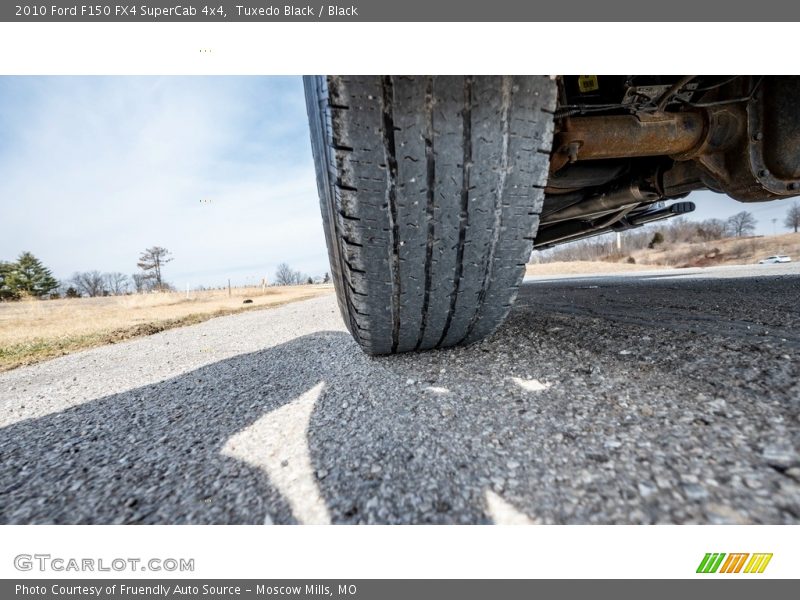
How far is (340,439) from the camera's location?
0.89 meters

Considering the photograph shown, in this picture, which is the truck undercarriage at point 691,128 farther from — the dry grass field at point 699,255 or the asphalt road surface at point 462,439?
the dry grass field at point 699,255

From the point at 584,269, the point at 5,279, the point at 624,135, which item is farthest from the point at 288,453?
the point at 5,279

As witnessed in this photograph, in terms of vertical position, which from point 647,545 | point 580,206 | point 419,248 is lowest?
point 647,545

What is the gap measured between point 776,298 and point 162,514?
2983 mm

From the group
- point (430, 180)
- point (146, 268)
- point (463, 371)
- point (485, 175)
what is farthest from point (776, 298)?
point (146, 268)

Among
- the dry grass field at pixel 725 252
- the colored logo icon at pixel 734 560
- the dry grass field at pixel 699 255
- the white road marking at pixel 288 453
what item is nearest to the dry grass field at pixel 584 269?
the dry grass field at pixel 699 255

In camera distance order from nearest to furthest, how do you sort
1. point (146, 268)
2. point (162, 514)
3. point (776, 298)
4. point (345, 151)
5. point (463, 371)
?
1. point (162, 514)
2. point (345, 151)
3. point (463, 371)
4. point (776, 298)
5. point (146, 268)

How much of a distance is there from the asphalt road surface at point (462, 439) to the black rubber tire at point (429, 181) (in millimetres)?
341

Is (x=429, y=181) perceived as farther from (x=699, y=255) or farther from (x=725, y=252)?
(x=699, y=255)

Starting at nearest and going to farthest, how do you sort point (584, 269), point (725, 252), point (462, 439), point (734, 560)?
1. point (734, 560)
2. point (462, 439)
3. point (584, 269)
4. point (725, 252)

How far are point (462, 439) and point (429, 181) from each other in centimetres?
63

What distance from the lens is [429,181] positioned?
0.87 metres

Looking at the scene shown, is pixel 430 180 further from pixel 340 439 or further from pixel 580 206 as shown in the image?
pixel 580 206

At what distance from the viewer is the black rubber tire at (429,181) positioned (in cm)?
79
